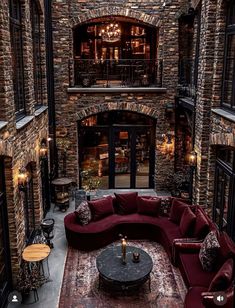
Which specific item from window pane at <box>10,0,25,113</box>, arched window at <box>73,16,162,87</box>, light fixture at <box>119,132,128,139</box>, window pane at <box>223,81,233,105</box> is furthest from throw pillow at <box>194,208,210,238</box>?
arched window at <box>73,16,162,87</box>

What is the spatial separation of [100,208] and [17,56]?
4480 millimetres

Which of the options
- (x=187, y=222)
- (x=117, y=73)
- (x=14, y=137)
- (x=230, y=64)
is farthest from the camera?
(x=117, y=73)

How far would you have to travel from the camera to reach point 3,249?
281 inches

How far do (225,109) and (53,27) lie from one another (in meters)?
6.52

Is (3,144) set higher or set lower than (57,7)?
lower

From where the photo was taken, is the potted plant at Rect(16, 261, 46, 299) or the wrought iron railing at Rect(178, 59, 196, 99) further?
the wrought iron railing at Rect(178, 59, 196, 99)

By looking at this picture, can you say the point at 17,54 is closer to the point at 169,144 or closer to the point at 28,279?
the point at 28,279

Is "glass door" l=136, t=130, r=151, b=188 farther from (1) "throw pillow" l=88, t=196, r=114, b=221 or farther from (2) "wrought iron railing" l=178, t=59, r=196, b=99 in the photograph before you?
(1) "throw pillow" l=88, t=196, r=114, b=221

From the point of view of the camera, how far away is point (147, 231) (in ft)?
32.8

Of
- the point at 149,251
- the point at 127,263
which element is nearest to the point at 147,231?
the point at 149,251

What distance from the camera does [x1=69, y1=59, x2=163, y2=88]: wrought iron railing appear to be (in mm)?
12844

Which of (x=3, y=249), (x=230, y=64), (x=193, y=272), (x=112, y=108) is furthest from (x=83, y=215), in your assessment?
(x=230, y=64)

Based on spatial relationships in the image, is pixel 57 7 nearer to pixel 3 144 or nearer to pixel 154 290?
pixel 3 144

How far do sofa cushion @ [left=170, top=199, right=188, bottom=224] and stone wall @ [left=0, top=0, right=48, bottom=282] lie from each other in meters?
A: 3.65
